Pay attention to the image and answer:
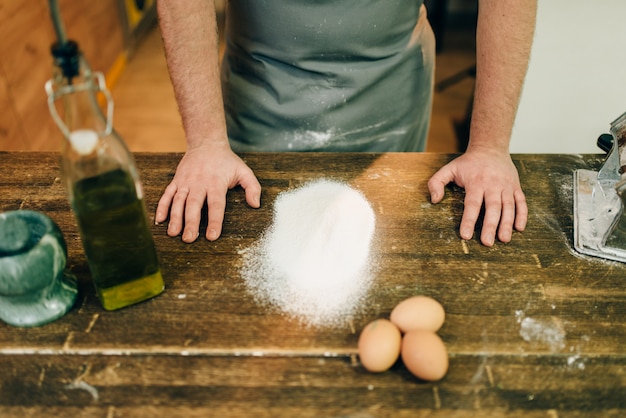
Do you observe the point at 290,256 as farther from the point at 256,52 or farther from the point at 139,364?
the point at 256,52

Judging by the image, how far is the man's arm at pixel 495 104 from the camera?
3.26ft

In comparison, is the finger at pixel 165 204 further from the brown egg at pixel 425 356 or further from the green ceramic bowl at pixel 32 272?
the brown egg at pixel 425 356

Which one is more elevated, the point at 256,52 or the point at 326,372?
the point at 256,52

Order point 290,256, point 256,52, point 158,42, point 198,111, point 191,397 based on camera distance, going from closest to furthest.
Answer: point 191,397
point 290,256
point 198,111
point 256,52
point 158,42

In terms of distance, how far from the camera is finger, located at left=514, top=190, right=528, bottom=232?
929 millimetres

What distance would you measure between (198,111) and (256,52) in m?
0.26

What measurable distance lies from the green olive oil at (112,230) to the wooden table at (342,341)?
0.06 m

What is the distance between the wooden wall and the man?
1.17 metres

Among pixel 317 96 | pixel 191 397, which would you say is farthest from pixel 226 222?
pixel 317 96


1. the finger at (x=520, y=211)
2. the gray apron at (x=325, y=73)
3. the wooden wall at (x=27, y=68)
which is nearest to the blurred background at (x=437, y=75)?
the wooden wall at (x=27, y=68)

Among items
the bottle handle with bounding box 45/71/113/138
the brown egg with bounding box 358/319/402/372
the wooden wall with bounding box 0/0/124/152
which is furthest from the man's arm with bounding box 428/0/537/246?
the wooden wall with bounding box 0/0/124/152

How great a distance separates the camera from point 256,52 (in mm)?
1241

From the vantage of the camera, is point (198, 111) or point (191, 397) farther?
point (198, 111)

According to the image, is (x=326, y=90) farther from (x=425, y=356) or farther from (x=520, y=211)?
(x=425, y=356)
